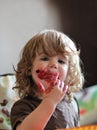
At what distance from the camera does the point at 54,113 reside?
0.94 metres

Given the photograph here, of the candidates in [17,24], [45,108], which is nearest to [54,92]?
[45,108]

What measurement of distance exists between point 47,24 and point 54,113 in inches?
37.4

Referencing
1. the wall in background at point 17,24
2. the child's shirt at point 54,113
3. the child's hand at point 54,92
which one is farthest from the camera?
the wall in background at point 17,24

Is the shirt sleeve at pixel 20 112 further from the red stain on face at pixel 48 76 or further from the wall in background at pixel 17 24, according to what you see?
the wall in background at pixel 17 24

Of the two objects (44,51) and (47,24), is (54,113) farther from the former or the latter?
(47,24)

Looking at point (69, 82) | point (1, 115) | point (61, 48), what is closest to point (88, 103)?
point (1, 115)

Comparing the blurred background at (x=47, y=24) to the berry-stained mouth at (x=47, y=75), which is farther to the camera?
the blurred background at (x=47, y=24)

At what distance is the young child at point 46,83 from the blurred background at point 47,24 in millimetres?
723

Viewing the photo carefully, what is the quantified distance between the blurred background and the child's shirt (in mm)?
737

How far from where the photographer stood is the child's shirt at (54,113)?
88cm

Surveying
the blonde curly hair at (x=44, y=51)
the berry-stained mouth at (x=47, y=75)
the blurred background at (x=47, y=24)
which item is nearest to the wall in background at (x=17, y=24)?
the blurred background at (x=47, y=24)

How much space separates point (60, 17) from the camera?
6.09 feet

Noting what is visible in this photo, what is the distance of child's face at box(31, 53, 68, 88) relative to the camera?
0.84 metres

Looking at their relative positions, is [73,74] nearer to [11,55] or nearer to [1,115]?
[1,115]
